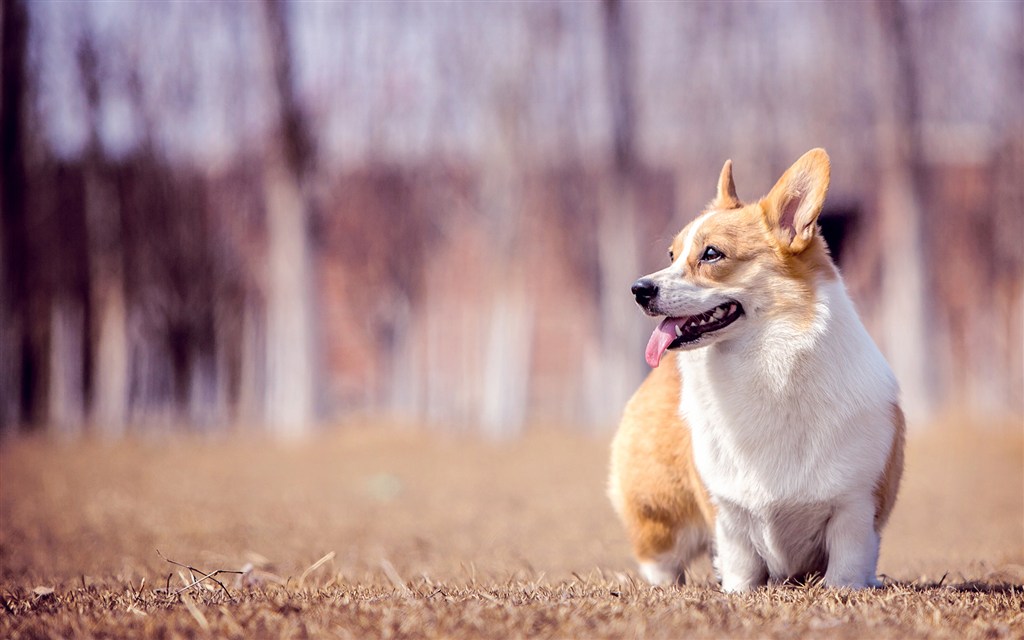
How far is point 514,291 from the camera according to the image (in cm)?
1641

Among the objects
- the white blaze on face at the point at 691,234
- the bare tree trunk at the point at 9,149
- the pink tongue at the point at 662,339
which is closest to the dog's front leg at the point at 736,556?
the pink tongue at the point at 662,339

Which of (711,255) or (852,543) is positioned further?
(711,255)

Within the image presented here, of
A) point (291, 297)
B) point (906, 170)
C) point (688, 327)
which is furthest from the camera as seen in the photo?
point (291, 297)

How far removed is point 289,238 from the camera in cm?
1464

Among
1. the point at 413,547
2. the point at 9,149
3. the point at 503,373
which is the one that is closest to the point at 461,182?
the point at 503,373

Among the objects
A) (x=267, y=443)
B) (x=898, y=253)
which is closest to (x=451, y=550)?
(x=267, y=443)

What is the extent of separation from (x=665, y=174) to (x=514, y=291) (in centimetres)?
612

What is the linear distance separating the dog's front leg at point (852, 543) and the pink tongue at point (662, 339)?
2.57 ft

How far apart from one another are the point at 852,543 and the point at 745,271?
99 cm

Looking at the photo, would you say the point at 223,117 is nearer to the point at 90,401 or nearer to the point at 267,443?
the point at 267,443

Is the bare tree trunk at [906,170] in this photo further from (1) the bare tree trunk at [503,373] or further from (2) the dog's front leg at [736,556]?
(2) the dog's front leg at [736,556]

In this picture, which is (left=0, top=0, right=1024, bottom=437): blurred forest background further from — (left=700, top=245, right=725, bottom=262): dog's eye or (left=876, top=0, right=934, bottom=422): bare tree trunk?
(left=700, top=245, right=725, bottom=262): dog's eye

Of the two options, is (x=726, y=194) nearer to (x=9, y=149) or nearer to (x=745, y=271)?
(x=745, y=271)

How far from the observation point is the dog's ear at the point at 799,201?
10.9 feet
